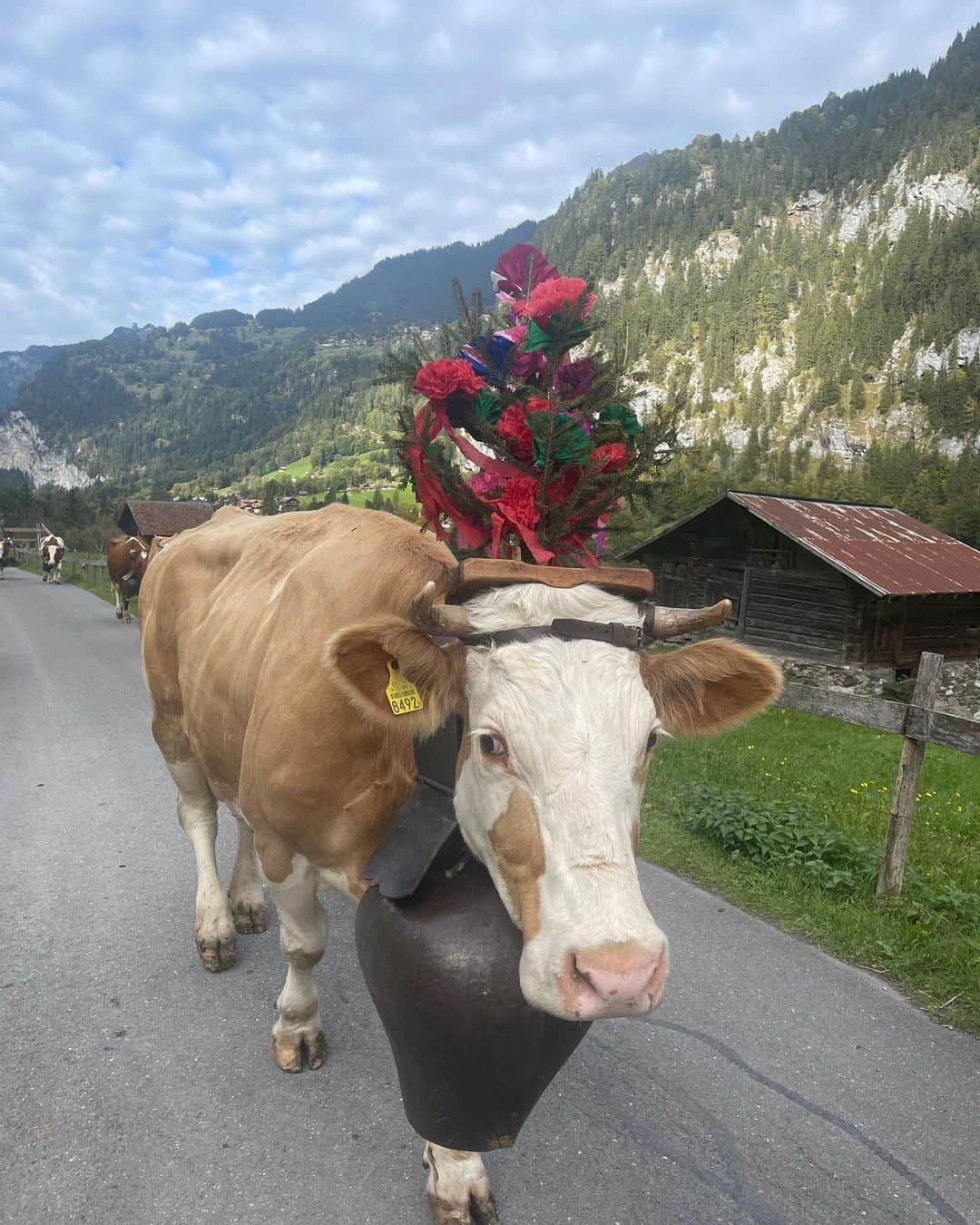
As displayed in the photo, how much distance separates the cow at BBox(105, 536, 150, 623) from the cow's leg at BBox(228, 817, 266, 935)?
16275 millimetres

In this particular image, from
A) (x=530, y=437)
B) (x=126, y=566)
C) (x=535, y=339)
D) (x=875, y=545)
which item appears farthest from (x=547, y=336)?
(x=875, y=545)

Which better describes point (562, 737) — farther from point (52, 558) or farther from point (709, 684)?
point (52, 558)

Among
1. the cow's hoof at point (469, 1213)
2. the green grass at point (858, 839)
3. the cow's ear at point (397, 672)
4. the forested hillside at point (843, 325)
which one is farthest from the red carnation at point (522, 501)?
the forested hillside at point (843, 325)

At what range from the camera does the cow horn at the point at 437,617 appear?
1960mm

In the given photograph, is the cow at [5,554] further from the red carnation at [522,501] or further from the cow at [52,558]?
the red carnation at [522,501]

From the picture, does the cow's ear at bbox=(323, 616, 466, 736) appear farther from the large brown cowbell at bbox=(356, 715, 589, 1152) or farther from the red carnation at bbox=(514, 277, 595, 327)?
the red carnation at bbox=(514, 277, 595, 327)

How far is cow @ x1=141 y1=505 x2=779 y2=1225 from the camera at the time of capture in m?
1.70

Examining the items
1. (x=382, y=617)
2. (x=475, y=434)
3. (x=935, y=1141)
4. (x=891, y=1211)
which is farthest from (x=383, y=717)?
(x=935, y=1141)

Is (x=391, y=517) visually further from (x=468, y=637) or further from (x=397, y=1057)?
(x=397, y=1057)

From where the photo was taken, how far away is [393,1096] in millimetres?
2936

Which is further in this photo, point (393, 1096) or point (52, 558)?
point (52, 558)


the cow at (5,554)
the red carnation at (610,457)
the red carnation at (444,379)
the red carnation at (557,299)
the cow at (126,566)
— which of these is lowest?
the cow at (5,554)

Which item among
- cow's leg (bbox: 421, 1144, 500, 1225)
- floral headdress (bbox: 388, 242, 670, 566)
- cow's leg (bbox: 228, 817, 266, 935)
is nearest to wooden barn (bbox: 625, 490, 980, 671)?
cow's leg (bbox: 228, 817, 266, 935)

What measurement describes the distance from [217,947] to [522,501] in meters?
2.74
